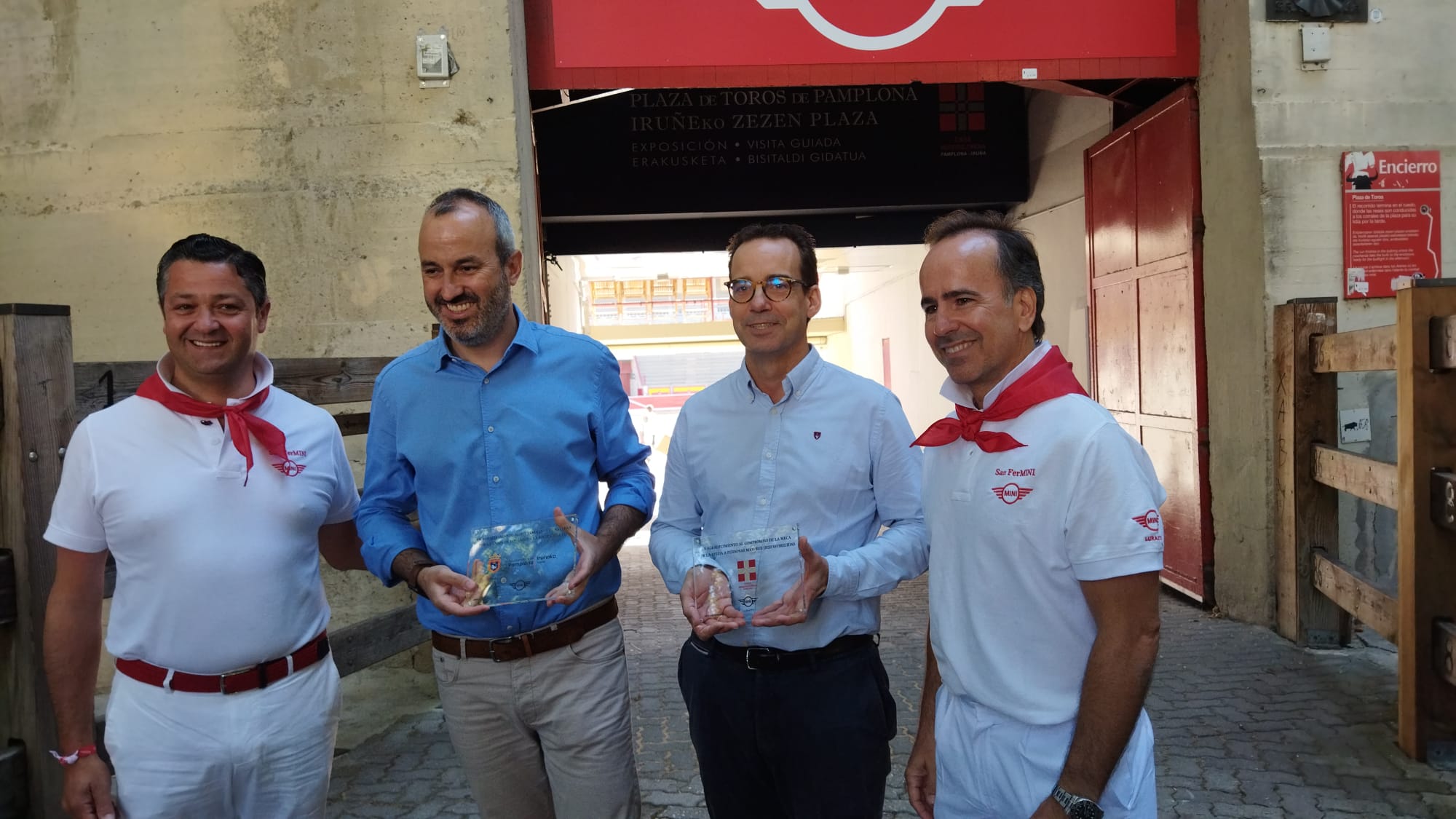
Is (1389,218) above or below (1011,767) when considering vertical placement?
above

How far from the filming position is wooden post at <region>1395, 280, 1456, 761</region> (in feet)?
12.7

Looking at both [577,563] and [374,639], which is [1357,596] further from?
[374,639]

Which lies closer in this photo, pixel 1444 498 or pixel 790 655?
pixel 790 655

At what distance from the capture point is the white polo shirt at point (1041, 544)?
1746 millimetres

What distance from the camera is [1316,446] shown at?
17.4 feet

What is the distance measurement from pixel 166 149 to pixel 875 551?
5065 millimetres

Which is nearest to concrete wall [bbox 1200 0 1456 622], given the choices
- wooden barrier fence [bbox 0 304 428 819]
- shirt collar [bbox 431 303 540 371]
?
shirt collar [bbox 431 303 540 371]

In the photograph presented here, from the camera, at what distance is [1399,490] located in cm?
406

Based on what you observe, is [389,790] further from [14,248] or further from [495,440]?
[14,248]

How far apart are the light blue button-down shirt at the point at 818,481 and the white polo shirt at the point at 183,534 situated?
0.96 m

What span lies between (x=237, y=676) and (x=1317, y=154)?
6098 millimetres

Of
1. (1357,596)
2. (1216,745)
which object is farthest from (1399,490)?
(1216,745)

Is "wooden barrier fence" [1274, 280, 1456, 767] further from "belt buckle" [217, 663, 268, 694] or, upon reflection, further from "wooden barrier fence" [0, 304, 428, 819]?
"wooden barrier fence" [0, 304, 428, 819]

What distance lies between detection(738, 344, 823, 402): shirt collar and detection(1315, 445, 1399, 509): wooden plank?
3.09m
